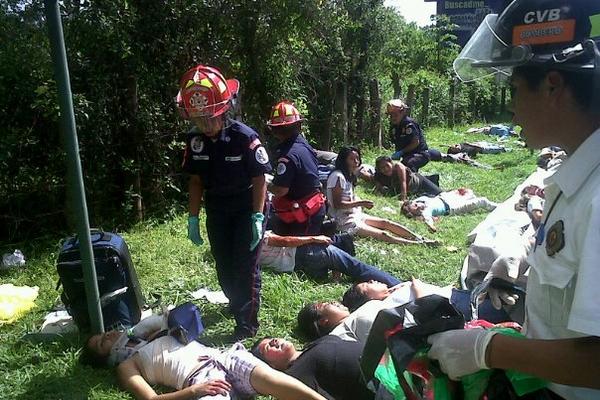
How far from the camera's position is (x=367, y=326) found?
3.14 m

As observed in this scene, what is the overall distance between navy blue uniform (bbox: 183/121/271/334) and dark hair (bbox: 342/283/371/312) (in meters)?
0.64

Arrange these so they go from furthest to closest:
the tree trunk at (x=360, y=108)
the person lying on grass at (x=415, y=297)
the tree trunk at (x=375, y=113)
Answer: the tree trunk at (x=375, y=113) < the tree trunk at (x=360, y=108) < the person lying on grass at (x=415, y=297)

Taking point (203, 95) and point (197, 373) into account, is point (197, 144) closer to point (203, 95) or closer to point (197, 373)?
point (203, 95)

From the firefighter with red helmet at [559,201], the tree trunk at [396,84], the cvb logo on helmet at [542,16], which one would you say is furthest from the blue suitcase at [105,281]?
the tree trunk at [396,84]

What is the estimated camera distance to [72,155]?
297cm

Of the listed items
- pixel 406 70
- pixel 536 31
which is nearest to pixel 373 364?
pixel 536 31

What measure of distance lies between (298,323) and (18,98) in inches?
143

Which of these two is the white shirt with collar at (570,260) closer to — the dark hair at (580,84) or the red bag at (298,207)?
the dark hair at (580,84)

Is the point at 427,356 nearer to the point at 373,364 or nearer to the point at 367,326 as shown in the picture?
the point at 373,364

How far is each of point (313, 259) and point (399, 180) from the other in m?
3.28

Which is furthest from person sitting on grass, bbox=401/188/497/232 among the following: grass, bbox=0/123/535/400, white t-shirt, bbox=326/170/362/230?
white t-shirt, bbox=326/170/362/230

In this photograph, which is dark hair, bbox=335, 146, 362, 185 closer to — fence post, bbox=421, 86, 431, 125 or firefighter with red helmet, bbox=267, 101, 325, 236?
firefighter with red helmet, bbox=267, 101, 325, 236

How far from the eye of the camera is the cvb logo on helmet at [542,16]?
117cm

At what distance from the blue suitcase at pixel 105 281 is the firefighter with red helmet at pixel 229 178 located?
598 millimetres
